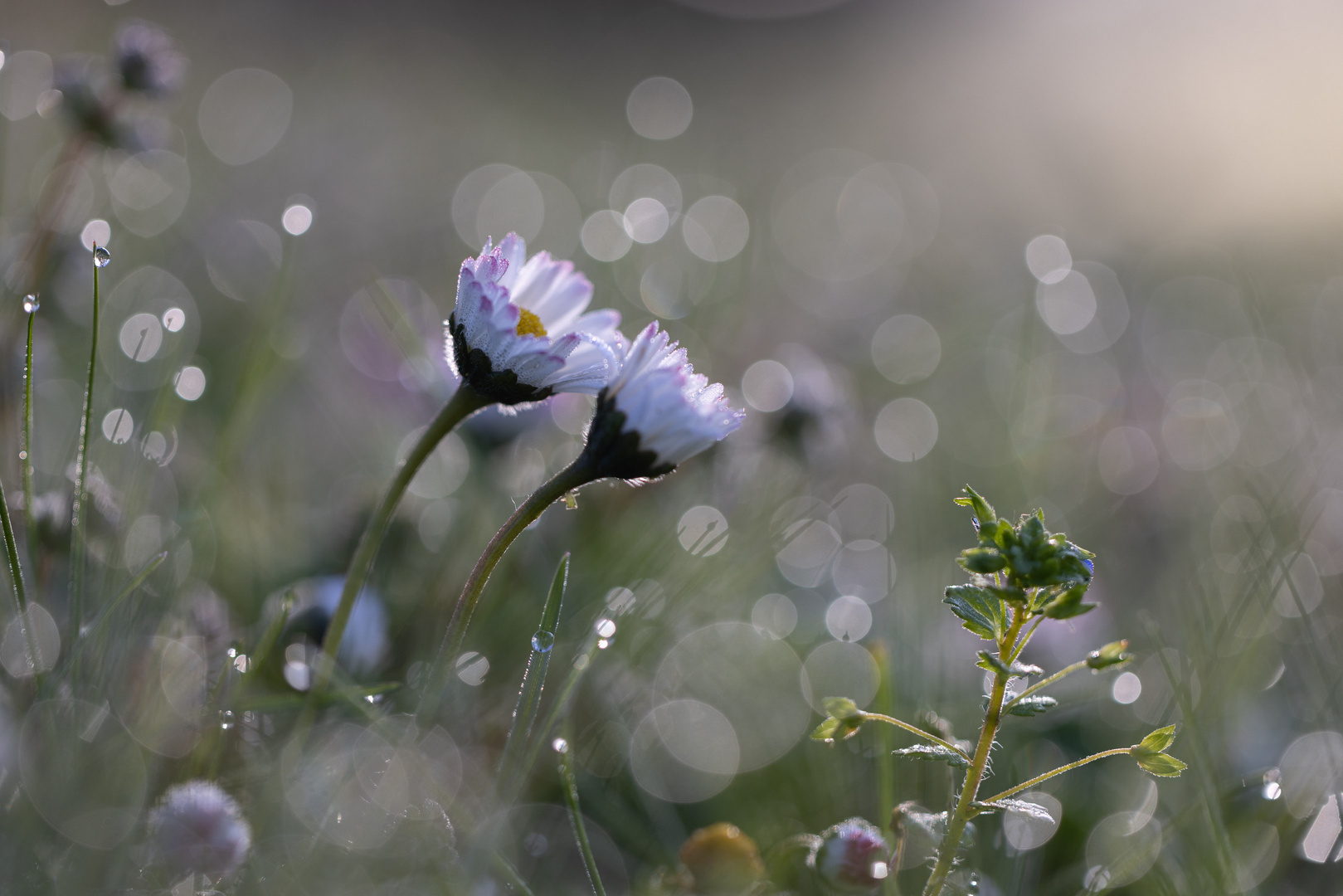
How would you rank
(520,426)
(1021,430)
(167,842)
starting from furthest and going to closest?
(1021,430) → (520,426) → (167,842)

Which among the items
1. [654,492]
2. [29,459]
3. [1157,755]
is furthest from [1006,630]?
[654,492]

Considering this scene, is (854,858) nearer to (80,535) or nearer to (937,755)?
(937,755)

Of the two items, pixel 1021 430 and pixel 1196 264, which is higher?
pixel 1196 264

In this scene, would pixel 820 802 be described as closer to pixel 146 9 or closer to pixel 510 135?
pixel 510 135

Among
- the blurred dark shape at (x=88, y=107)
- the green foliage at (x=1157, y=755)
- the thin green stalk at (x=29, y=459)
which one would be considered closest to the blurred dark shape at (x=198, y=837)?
the thin green stalk at (x=29, y=459)

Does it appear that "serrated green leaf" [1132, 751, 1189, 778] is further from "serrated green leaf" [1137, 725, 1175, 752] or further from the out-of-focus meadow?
the out-of-focus meadow

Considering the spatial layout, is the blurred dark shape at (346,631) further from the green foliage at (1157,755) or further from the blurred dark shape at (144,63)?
the blurred dark shape at (144,63)

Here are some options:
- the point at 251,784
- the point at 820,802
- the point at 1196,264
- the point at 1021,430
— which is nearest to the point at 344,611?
the point at 251,784

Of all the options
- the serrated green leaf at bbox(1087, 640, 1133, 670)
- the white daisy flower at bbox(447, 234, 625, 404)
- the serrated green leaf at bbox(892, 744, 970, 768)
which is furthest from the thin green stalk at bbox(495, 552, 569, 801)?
the serrated green leaf at bbox(1087, 640, 1133, 670)
